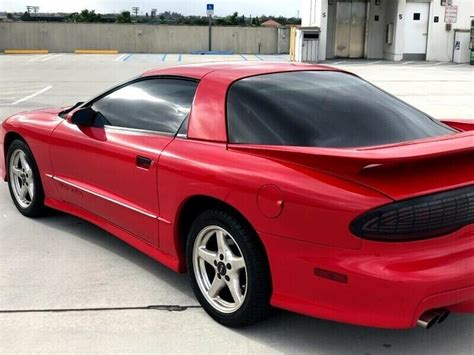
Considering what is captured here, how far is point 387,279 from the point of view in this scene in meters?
2.48

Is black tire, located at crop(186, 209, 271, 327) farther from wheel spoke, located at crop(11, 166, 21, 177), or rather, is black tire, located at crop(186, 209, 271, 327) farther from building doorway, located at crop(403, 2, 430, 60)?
building doorway, located at crop(403, 2, 430, 60)

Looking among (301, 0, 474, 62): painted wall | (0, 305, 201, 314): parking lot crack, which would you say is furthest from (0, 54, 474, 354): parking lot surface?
(301, 0, 474, 62): painted wall

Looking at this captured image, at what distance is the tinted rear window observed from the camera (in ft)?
10.2

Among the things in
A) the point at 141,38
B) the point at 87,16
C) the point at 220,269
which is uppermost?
the point at 87,16

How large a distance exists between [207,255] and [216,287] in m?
0.19

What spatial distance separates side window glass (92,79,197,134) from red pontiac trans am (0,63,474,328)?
11 mm

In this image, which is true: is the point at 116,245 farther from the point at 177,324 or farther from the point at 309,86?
the point at 309,86

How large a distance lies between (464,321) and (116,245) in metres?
2.57

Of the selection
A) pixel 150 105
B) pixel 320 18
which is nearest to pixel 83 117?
pixel 150 105

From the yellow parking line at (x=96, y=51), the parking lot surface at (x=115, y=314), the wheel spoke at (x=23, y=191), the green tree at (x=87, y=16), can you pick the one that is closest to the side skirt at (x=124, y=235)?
the parking lot surface at (x=115, y=314)

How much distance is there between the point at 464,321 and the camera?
326 cm

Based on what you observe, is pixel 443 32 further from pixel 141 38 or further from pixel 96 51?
pixel 96 51

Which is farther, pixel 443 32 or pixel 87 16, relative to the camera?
pixel 87 16

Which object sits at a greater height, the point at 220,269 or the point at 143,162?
the point at 143,162
